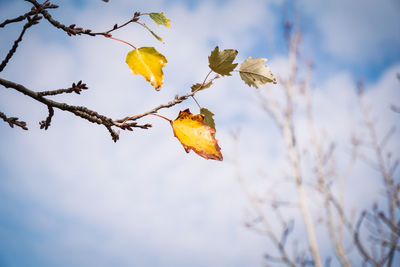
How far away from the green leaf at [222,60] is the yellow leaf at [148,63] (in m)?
0.17

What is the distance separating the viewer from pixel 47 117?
3.26 ft

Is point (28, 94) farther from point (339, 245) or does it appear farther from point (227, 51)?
point (339, 245)

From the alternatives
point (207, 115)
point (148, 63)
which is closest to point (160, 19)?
point (148, 63)

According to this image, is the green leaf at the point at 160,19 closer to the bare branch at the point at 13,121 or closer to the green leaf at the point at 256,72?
the green leaf at the point at 256,72

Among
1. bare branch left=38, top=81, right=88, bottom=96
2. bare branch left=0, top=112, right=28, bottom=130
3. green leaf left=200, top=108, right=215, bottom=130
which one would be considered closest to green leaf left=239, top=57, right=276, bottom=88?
green leaf left=200, top=108, right=215, bottom=130

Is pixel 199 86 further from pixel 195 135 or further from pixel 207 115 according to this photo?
pixel 195 135

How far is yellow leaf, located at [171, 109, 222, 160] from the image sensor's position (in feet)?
2.36

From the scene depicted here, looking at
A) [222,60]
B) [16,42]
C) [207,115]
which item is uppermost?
[16,42]

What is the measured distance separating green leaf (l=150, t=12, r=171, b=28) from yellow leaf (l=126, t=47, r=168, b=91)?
160 mm

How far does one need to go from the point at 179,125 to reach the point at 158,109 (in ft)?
0.60

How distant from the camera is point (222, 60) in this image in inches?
31.8

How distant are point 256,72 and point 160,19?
0.41m

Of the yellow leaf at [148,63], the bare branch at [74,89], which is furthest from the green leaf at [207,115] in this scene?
the bare branch at [74,89]

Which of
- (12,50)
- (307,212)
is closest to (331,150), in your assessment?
(307,212)
